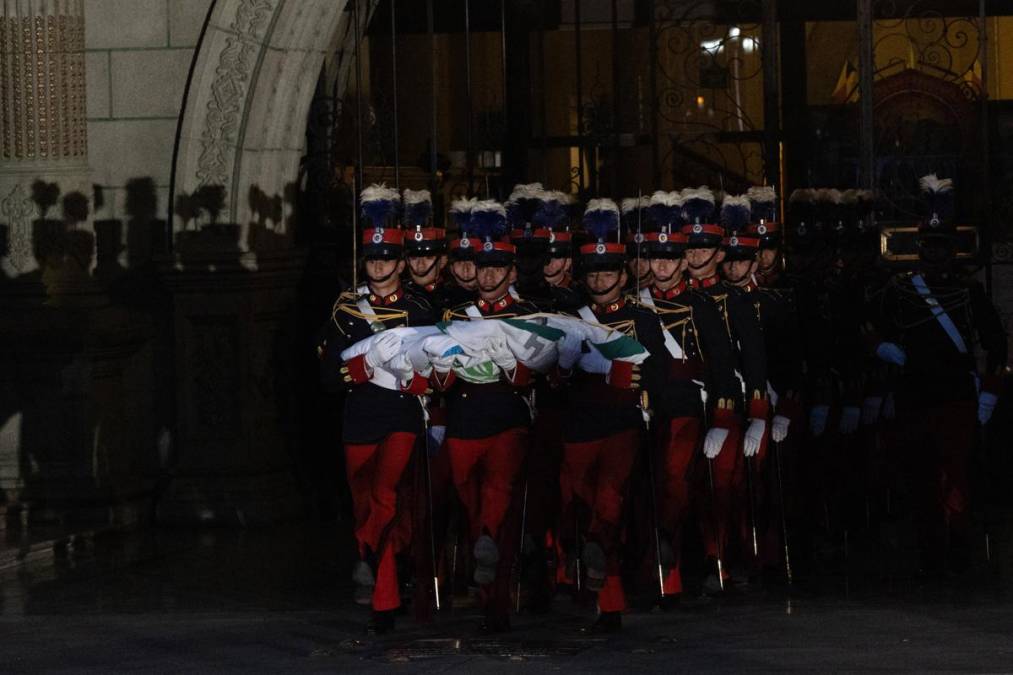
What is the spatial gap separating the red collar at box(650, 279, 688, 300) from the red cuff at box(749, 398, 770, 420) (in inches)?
25.6

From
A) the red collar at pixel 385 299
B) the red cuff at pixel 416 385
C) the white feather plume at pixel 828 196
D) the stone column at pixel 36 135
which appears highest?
the stone column at pixel 36 135

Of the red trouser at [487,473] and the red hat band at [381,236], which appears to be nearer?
the red trouser at [487,473]

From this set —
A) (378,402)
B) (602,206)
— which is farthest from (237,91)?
(378,402)

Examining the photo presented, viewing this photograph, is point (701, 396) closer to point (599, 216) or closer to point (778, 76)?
point (599, 216)

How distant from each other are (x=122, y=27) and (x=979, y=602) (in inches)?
250

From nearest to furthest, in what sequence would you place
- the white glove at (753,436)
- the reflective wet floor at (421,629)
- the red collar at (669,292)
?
the reflective wet floor at (421,629)
the red collar at (669,292)
the white glove at (753,436)

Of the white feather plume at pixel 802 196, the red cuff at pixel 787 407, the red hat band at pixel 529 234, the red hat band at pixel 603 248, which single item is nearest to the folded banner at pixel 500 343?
the red hat band at pixel 603 248

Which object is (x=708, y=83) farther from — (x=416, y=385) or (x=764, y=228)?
(x=416, y=385)

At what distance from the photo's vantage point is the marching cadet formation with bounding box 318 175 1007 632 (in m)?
10.8

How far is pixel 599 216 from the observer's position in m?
11.1

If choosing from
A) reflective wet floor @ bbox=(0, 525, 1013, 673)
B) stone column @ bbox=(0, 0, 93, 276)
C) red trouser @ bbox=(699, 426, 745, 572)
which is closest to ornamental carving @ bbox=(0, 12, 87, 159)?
stone column @ bbox=(0, 0, 93, 276)

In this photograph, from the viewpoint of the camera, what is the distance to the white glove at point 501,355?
419 inches

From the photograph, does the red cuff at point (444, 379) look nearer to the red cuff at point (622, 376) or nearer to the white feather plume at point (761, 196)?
the red cuff at point (622, 376)

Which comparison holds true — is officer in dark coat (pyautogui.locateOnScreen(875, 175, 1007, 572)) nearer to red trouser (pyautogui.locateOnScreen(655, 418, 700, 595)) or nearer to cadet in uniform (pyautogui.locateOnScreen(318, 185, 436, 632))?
red trouser (pyautogui.locateOnScreen(655, 418, 700, 595))
